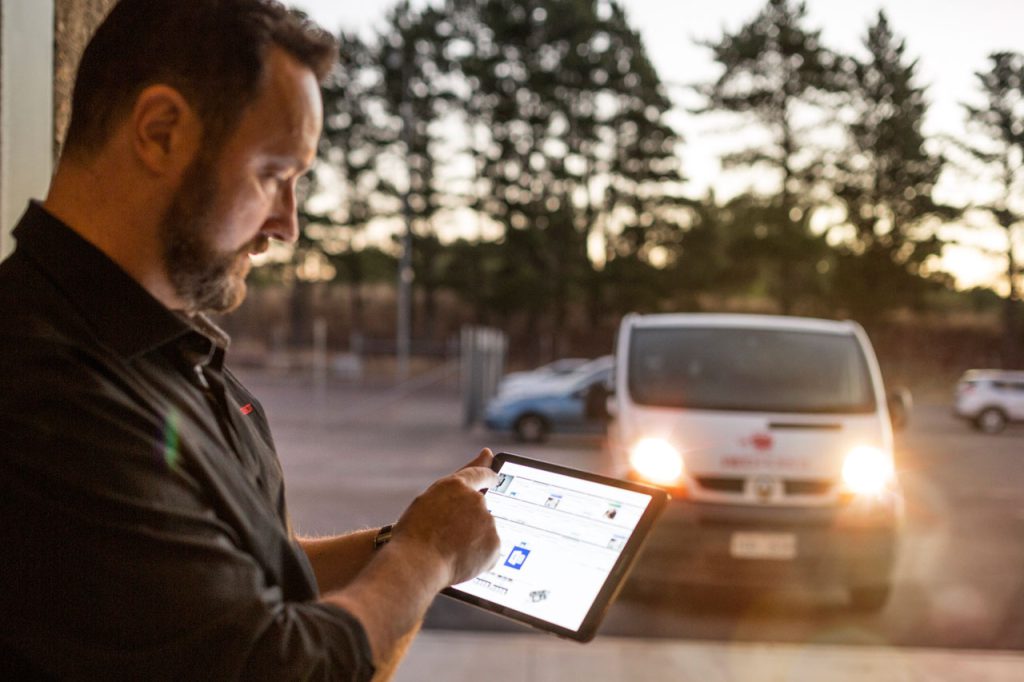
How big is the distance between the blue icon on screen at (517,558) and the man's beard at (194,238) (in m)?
0.73

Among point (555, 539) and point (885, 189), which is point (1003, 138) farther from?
point (555, 539)

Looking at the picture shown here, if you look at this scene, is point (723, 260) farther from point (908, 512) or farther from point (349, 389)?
point (908, 512)

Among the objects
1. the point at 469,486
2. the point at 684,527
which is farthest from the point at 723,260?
the point at 469,486

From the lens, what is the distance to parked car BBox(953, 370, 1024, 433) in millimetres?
21625

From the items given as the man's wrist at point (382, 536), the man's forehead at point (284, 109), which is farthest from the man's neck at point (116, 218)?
the man's wrist at point (382, 536)

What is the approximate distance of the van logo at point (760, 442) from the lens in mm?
5555

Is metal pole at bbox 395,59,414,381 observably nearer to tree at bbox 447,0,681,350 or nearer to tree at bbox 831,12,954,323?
tree at bbox 447,0,681,350

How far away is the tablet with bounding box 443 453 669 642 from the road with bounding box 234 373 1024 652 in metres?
4.22

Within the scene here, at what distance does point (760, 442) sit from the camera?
5.57 metres

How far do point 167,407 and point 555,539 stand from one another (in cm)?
82

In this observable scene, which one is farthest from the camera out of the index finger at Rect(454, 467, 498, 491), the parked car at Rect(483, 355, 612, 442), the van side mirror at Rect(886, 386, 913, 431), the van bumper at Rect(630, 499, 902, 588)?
the parked car at Rect(483, 355, 612, 442)

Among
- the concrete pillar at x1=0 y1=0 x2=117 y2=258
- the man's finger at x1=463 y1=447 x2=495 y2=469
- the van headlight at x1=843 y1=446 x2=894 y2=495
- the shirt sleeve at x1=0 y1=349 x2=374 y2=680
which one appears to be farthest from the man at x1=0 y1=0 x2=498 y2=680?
the van headlight at x1=843 y1=446 x2=894 y2=495

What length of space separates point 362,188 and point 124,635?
129ft

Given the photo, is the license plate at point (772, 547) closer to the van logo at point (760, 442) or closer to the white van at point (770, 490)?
the white van at point (770, 490)
